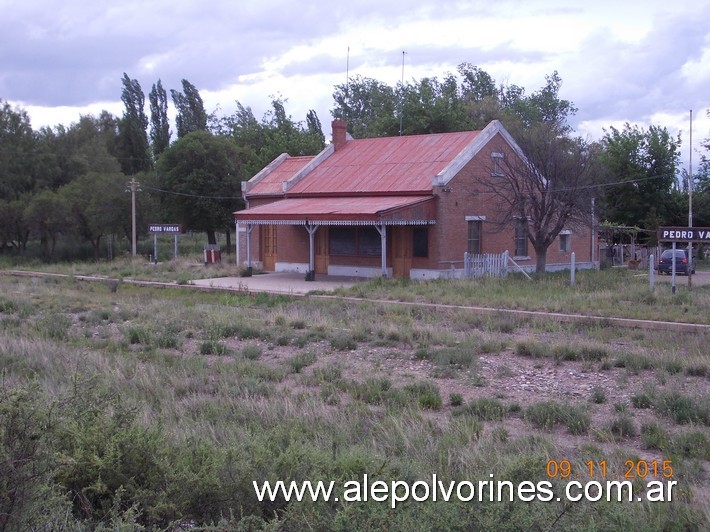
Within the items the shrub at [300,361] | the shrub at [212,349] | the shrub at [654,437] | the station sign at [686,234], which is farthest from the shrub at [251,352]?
the station sign at [686,234]

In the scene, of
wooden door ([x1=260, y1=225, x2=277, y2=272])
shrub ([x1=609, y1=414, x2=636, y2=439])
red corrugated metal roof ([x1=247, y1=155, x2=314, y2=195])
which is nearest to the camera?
shrub ([x1=609, y1=414, x2=636, y2=439])

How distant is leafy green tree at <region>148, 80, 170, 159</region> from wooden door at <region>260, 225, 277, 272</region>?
4311cm

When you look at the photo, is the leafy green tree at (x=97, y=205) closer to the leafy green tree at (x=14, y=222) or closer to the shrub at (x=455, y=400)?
the leafy green tree at (x=14, y=222)

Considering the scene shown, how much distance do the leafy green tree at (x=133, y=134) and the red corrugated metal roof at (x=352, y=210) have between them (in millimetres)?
43197

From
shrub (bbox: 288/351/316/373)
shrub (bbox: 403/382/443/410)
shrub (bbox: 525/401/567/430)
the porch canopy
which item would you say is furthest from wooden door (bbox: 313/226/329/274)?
shrub (bbox: 525/401/567/430)

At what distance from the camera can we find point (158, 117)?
75438 mm

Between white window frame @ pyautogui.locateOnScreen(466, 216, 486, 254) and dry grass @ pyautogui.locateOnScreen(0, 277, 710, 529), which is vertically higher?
white window frame @ pyautogui.locateOnScreen(466, 216, 486, 254)

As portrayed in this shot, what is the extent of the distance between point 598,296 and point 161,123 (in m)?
61.9

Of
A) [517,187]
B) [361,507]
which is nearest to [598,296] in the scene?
[517,187]

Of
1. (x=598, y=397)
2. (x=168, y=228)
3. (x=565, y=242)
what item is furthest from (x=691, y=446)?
(x=168, y=228)

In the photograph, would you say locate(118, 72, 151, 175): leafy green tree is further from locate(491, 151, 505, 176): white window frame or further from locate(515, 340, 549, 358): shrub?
locate(515, 340, 549, 358): shrub

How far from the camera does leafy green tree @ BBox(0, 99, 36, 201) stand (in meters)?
54.1

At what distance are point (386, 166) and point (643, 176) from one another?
24.0 metres

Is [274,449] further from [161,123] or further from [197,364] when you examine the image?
[161,123]
